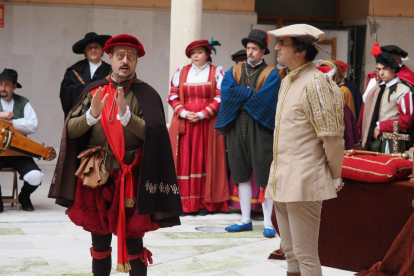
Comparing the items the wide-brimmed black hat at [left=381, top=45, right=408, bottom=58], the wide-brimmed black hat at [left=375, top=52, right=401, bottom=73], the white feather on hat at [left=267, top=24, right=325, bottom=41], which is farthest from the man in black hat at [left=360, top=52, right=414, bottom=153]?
the white feather on hat at [left=267, top=24, right=325, bottom=41]

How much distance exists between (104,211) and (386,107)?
3.78m

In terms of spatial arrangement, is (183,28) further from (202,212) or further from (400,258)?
(400,258)

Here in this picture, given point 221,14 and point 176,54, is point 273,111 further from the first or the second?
point 221,14

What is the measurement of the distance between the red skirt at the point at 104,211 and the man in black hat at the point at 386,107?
3458 mm

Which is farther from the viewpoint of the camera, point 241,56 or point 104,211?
point 241,56

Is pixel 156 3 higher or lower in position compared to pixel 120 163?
higher

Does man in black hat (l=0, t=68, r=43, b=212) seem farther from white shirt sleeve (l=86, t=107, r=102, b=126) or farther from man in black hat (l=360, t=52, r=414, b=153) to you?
white shirt sleeve (l=86, t=107, r=102, b=126)

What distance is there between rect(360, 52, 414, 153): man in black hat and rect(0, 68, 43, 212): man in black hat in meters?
3.54

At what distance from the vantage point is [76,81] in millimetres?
8273

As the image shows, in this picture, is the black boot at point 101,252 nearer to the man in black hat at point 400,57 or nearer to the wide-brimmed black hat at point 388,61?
the wide-brimmed black hat at point 388,61

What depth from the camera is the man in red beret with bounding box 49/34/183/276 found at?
4570mm

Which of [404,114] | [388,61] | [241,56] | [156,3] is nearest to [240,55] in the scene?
[241,56]

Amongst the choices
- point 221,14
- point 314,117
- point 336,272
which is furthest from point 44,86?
point 314,117

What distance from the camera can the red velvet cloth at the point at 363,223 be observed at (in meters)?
5.37
